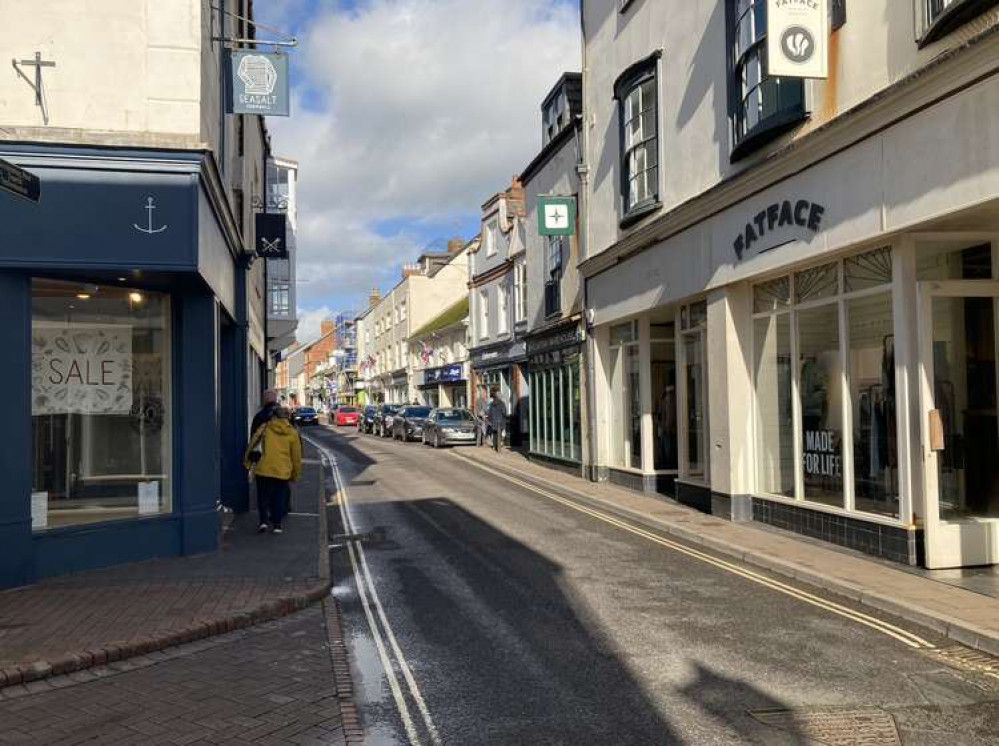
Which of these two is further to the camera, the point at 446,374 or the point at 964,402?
the point at 446,374

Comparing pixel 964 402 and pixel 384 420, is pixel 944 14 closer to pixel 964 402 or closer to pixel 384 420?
pixel 964 402

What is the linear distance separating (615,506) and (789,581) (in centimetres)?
536

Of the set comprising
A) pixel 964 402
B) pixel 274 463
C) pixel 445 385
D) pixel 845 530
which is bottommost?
pixel 845 530

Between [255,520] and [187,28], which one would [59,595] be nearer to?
[255,520]

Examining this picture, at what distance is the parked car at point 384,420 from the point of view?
39500 millimetres

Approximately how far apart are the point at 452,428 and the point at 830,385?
798 inches

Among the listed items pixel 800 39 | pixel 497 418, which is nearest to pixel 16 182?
pixel 800 39

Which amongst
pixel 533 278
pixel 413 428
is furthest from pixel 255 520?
pixel 413 428

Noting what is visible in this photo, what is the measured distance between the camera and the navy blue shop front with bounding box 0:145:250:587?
807cm

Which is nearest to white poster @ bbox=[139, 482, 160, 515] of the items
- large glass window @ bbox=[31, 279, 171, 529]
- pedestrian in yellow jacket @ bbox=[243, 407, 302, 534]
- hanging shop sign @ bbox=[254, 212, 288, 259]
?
large glass window @ bbox=[31, 279, 171, 529]

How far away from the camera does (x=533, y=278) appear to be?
23.1 m

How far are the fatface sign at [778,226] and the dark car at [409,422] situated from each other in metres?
22.7

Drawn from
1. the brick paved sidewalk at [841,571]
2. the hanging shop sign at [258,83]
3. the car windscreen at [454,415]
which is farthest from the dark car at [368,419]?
the hanging shop sign at [258,83]

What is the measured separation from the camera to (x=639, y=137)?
583 inches
